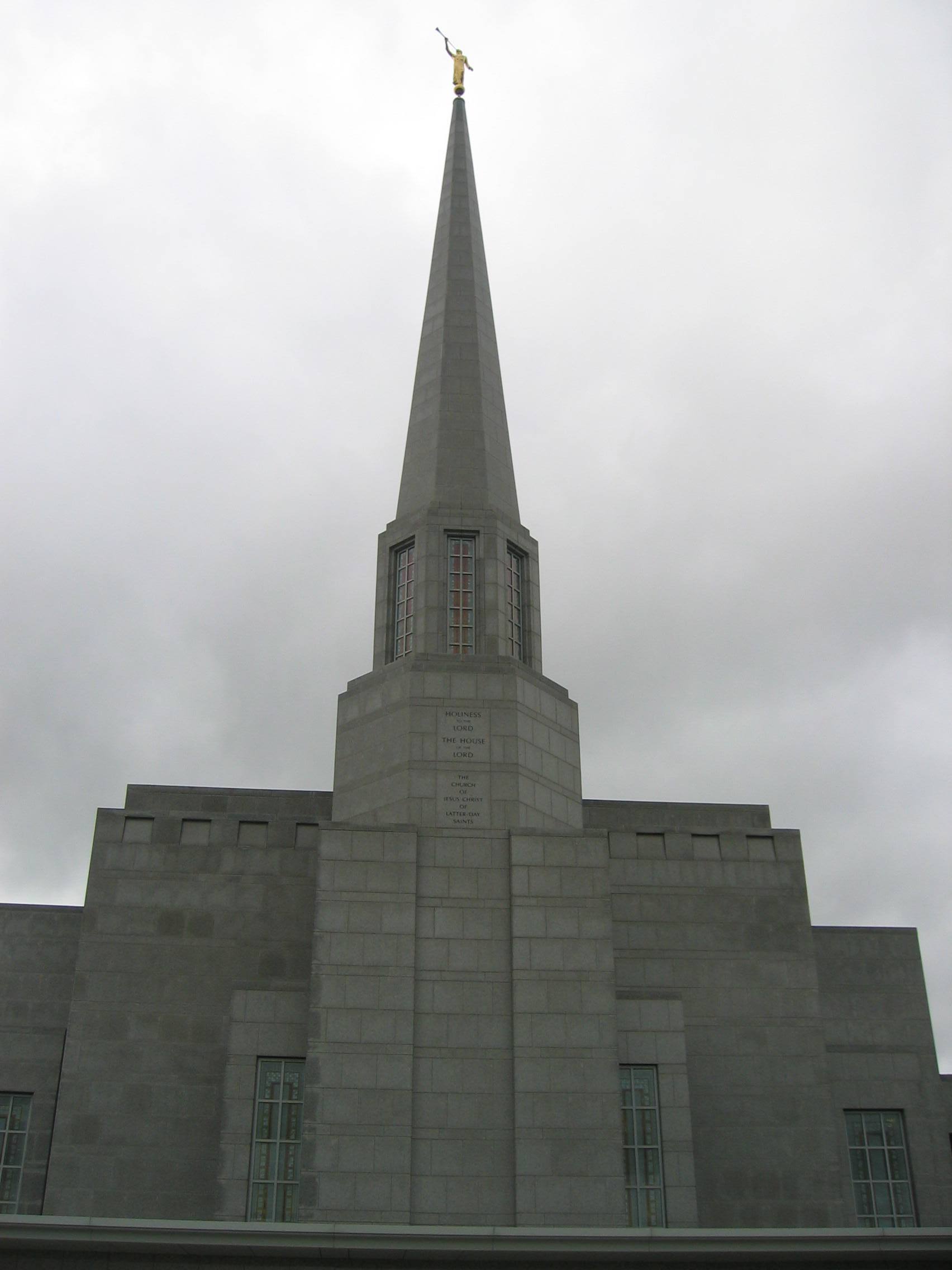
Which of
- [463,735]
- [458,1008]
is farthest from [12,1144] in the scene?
[463,735]

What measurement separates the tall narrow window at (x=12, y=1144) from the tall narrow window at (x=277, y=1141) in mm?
6278

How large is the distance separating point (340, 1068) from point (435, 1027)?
76.3 inches

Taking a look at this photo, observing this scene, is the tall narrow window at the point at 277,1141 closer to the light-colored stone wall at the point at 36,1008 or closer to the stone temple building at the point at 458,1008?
the stone temple building at the point at 458,1008

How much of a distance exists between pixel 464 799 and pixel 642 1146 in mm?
7596

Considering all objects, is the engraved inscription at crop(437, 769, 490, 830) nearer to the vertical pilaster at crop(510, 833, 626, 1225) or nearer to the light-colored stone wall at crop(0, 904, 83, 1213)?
the vertical pilaster at crop(510, 833, 626, 1225)

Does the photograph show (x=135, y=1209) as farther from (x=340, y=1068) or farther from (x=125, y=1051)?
(x=340, y=1068)

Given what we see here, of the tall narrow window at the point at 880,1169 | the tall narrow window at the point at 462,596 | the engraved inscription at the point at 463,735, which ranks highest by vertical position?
the tall narrow window at the point at 462,596

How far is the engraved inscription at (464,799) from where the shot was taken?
26.7m

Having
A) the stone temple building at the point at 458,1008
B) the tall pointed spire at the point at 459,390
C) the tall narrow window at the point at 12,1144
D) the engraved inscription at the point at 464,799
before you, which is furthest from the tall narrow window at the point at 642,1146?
the tall pointed spire at the point at 459,390

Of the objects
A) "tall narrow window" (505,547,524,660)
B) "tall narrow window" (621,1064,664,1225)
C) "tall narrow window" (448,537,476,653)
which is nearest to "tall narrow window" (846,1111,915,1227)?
"tall narrow window" (621,1064,664,1225)

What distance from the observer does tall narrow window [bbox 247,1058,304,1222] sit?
23734 mm

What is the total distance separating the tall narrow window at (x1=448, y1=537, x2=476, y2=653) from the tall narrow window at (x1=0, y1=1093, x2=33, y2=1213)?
13652 millimetres

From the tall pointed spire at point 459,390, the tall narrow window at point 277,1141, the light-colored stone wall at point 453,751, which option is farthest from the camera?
the tall pointed spire at point 459,390

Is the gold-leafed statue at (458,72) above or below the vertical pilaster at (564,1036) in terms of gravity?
above
